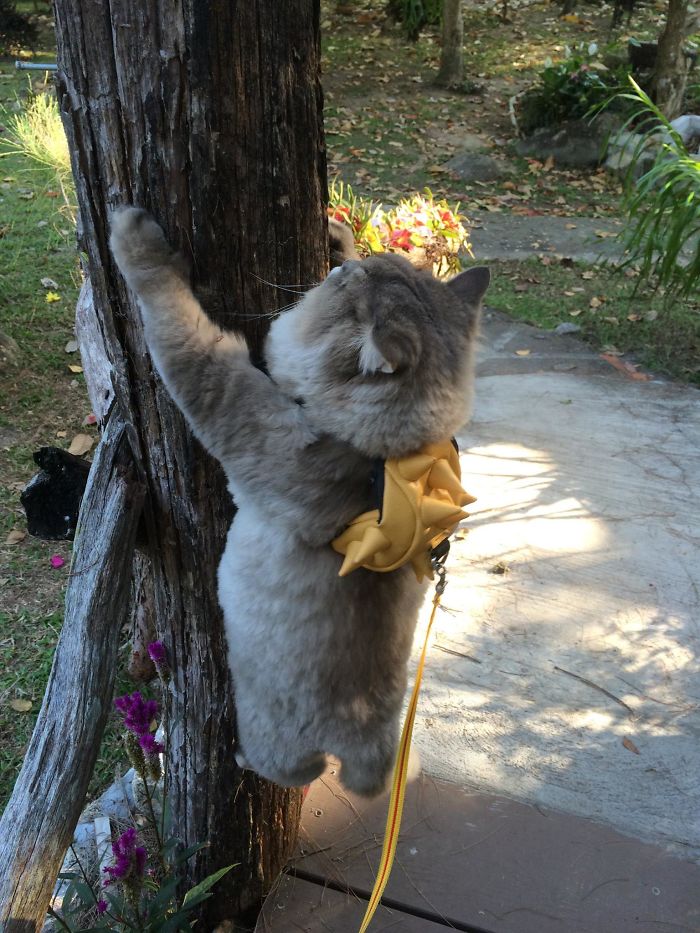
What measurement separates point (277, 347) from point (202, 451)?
38 cm

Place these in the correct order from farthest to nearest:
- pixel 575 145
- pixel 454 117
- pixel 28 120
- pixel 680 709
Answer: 1. pixel 454 117
2. pixel 575 145
3. pixel 28 120
4. pixel 680 709

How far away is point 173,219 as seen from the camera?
77.0 inches

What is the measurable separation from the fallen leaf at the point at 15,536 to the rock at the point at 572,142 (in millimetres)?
10246

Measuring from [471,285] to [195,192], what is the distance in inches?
35.4

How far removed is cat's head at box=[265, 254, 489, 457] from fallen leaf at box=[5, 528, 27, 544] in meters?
3.27

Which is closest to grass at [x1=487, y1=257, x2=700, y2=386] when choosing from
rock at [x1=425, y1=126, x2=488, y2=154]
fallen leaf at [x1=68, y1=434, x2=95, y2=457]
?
rock at [x1=425, y1=126, x2=488, y2=154]

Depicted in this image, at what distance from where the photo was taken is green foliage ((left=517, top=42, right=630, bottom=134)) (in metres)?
11.9

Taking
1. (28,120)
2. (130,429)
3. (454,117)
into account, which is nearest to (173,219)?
(130,429)

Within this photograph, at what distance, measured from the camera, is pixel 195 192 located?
1.93m

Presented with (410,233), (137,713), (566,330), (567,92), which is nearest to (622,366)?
(566,330)

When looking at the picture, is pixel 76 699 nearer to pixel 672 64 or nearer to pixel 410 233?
pixel 410 233

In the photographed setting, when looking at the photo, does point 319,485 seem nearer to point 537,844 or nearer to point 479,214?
point 537,844

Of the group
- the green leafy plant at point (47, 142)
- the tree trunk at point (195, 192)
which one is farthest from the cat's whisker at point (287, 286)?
the green leafy plant at point (47, 142)

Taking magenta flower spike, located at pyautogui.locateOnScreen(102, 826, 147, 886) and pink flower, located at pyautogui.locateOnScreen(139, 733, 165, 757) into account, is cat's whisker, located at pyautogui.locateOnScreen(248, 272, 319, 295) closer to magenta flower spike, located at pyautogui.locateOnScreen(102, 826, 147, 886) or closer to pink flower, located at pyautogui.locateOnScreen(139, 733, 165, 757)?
pink flower, located at pyautogui.locateOnScreen(139, 733, 165, 757)
